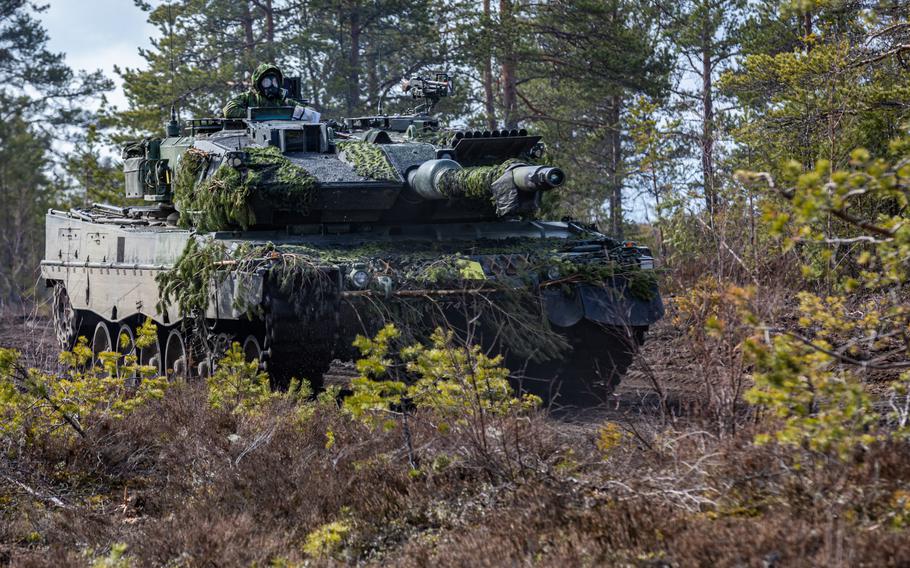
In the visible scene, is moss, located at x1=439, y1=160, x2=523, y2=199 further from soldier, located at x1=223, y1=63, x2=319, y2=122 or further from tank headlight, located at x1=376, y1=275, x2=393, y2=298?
soldier, located at x1=223, y1=63, x2=319, y2=122

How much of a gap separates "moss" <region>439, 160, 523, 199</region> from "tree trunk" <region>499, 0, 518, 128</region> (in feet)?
41.1

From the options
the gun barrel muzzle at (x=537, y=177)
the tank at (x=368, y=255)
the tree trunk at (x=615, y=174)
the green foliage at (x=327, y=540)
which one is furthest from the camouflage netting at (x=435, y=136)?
Result: the tree trunk at (x=615, y=174)

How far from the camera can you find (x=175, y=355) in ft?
45.4

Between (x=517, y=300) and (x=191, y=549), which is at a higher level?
(x=517, y=300)

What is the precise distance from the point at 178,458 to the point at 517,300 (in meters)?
3.64

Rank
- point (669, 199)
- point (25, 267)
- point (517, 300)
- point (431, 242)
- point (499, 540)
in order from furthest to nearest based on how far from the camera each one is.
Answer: point (25, 267), point (669, 199), point (431, 242), point (517, 300), point (499, 540)

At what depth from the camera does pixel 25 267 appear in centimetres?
3594

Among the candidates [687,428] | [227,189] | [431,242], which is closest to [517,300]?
[431,242]

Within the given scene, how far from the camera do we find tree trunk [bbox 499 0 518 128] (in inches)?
926

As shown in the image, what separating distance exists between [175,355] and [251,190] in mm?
3488

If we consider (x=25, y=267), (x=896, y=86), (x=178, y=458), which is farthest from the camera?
(x=25, y=267)

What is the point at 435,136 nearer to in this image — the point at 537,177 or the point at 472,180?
the point at 472,180

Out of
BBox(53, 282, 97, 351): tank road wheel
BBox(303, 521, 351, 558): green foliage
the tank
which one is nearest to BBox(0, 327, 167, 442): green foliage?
the tank

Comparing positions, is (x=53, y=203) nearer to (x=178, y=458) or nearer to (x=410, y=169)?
(x=410, y=169)
